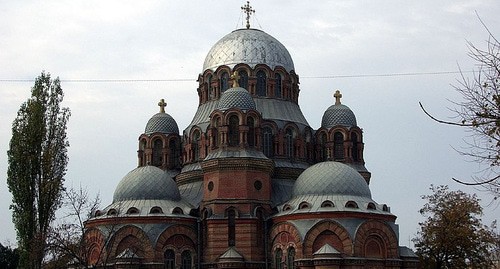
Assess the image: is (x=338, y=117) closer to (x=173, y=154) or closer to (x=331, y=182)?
(x=331, y=182)

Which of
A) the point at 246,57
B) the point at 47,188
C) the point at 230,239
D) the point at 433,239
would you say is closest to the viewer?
the point at 47,188

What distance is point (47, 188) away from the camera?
36.5 metres

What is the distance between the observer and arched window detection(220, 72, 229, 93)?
46.4 metres

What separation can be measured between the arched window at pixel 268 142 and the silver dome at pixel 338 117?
455 centimetres

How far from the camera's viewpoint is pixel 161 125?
4828 centimetres

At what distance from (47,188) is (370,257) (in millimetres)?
16016

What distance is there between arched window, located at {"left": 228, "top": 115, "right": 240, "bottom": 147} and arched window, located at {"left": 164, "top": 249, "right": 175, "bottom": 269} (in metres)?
6.59

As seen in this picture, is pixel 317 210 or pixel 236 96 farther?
pixel 236 96

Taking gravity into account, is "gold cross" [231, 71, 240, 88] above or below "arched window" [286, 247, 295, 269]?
above

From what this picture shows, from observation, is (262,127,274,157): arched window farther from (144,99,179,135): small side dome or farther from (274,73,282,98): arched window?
(144,99,179,135): small side dome

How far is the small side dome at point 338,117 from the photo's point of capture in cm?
4734

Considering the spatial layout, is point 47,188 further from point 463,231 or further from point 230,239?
point 463,231

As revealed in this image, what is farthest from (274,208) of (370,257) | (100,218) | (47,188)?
(47,188)

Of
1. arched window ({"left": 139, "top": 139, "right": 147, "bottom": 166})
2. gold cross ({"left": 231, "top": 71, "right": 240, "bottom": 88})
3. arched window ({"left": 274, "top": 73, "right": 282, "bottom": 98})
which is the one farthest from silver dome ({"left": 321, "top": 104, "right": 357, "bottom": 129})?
arched window ({"left": 139, "top": 139, "right": 147, "bottom": 166})
